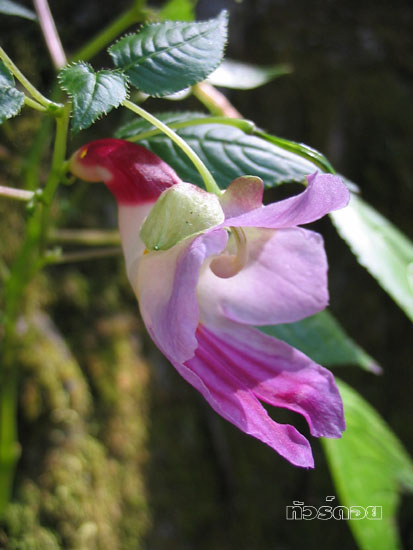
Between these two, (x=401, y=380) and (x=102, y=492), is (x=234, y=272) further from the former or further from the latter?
(x=401, y=380)

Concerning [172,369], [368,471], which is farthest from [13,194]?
[172,369]

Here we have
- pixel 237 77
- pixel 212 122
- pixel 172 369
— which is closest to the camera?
pixel 212 122

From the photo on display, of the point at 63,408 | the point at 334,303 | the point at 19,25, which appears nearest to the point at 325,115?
the point at 334,303

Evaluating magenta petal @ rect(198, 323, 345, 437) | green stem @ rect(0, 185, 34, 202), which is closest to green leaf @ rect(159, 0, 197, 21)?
green stem @ rect(0, 185, 34, 202)

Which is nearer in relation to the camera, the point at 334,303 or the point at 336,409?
the point at 336,409

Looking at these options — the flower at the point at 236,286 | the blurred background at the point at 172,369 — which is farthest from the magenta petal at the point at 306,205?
the blurred background at the point at 172,369

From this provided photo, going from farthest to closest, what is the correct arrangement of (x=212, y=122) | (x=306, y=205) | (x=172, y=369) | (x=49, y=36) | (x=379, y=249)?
(x=172, y=369)
(x=49, y=36)
(x=379, y=249)
(x=212, y=122)
(x=306, y=205)

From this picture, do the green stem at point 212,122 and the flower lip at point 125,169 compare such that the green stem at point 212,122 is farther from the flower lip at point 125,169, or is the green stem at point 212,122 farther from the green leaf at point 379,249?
the green leaf at point 379,249

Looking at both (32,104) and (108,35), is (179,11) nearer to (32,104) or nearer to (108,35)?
(108,35)
